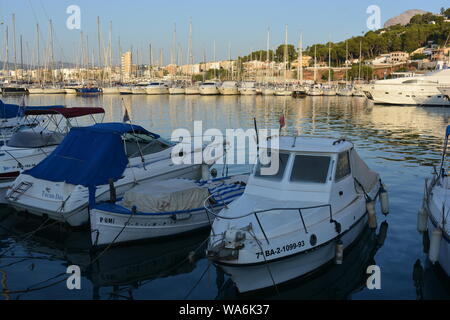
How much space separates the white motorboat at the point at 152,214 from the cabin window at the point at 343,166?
11.3 ft

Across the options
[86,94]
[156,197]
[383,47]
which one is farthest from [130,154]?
[383,47]

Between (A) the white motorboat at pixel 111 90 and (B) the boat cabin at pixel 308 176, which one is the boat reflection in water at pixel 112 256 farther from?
(A) the white motorboat at pixel 111 90

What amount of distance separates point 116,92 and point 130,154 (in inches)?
4048

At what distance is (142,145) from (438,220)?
35.5 ft

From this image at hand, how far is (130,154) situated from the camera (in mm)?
16359

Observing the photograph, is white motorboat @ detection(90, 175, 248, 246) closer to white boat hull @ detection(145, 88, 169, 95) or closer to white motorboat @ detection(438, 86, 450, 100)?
white motorboat @ detection(438, 86, 450, 100)

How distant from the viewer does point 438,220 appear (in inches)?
415

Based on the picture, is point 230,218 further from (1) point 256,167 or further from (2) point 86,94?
(2) point 86,94

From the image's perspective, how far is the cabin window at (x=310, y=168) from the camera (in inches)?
440

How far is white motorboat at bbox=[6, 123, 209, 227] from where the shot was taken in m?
13.5

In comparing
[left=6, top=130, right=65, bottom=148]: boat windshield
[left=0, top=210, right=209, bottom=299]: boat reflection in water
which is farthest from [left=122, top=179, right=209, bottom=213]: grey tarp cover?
[left=6, top=130, right=65, bottom=148]: boat windshield

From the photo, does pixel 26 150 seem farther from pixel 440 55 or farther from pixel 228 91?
pixel 440 55
